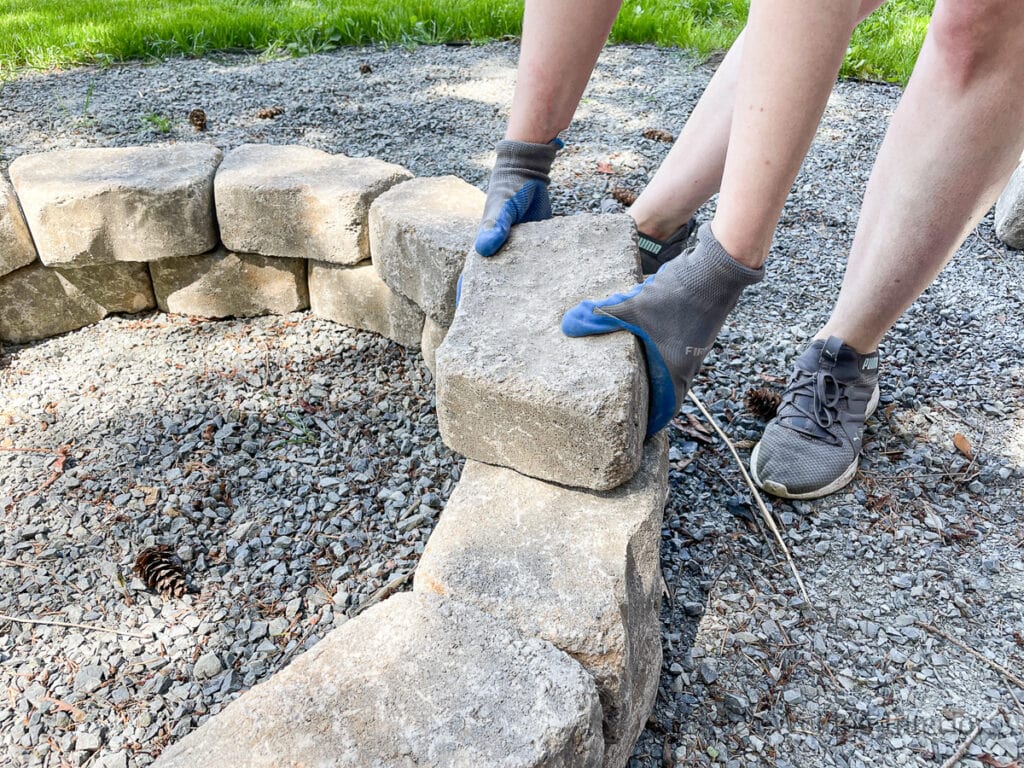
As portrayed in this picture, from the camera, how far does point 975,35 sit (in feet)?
5.19

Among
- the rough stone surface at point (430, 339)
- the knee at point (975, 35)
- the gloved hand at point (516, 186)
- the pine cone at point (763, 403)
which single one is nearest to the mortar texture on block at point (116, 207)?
the rough stone surface at point (430, 339)

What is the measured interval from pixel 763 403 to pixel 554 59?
102cm

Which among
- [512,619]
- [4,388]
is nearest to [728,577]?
[512,619]

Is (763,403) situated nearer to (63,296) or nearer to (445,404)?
(445,404)

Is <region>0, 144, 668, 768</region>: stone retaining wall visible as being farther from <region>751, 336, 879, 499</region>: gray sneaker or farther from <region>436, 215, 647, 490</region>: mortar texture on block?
<region>751, 336, 879, 499</region>: gray sneaker

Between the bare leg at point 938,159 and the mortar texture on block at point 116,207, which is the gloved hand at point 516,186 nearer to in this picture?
the bare leg at point 938,159

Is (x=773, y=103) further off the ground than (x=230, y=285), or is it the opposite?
(x=773, y=103)

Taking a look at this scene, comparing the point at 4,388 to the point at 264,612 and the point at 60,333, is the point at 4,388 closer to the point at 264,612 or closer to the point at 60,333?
the point at 60,333

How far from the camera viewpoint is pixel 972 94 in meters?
1.66

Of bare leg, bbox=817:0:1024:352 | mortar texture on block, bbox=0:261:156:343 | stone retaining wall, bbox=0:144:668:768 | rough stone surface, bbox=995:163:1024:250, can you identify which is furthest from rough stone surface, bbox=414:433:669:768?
rough stone surface, bbox=995:163:1024:250

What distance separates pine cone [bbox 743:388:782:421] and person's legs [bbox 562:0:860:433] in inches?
22.7

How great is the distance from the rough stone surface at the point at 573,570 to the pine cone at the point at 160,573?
25.2 inches

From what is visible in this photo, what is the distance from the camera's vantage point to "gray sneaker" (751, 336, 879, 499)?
1916 millimetres

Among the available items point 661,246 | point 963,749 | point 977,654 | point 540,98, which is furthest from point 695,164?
point 963,749
